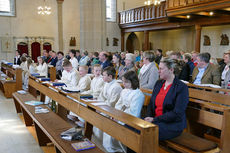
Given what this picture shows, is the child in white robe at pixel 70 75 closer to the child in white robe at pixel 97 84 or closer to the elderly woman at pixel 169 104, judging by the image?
the child in white robe at pixel 97 84

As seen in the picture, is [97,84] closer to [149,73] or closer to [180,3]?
[149,73]

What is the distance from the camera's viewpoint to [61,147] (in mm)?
2832

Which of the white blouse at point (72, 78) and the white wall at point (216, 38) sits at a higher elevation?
the white wall at point (216, 38)

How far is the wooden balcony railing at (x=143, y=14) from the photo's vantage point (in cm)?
1585

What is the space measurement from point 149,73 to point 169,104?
5.93 feet

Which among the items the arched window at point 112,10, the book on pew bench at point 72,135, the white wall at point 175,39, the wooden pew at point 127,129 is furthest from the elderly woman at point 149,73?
the arched window at point 112,10

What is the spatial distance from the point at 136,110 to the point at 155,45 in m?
18.2

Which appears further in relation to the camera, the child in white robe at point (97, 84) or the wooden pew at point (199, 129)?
the child in white robe at point (97, 84)

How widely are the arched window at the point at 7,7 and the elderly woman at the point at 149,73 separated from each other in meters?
16.0

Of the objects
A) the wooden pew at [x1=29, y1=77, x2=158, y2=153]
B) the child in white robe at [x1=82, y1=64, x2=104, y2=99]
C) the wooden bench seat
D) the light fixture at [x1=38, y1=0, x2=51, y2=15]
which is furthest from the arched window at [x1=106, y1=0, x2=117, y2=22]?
the wooden pew at [x1=29, y1=77, x2=158, y2=153]

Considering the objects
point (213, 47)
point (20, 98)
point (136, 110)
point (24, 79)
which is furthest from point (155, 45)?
point (136, 110)

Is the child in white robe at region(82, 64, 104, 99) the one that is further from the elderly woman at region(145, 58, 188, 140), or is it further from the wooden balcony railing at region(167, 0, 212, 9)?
the wooden balcony railing at region(167, 0, 212, 9)

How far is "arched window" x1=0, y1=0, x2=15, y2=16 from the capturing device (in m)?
17.4

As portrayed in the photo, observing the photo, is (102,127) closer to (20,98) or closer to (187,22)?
(20,98)
